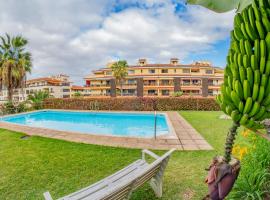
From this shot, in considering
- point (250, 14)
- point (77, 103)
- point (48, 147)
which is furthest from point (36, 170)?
point (77, 103)

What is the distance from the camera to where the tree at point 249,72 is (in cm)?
106

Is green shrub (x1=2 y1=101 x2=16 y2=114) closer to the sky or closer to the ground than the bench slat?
closer to the sky

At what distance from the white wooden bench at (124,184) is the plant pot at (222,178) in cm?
153

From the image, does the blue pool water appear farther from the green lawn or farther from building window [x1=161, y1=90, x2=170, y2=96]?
building window [x1=161, y1=90, x2=170, y2=96]

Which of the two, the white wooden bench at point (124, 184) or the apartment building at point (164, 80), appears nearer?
the white wooden bench at point (124, 184)

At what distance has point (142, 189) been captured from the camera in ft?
13.5

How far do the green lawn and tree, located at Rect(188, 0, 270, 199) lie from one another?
3.16 m

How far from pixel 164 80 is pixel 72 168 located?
41.8m

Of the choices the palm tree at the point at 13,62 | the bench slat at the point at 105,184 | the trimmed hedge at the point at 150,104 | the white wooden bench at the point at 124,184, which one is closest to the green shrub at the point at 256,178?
the white wooden bench at the point at 124,184

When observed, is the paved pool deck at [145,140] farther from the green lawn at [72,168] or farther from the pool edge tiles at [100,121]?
the pool edge tiles at [100,121]

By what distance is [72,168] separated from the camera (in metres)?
5.21

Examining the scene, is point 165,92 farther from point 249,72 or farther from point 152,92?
point 249,72

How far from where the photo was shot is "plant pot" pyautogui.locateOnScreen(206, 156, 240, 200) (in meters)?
1.08

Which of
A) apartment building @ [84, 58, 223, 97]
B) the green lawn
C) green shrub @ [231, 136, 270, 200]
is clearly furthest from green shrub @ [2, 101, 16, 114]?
apartment building @ [84, 58, 223, 97]
